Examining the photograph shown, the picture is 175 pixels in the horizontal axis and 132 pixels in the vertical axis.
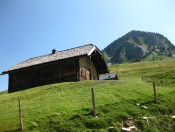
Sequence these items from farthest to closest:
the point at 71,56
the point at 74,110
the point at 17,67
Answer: the point at 17,67 < the point at 71,56 < the point at 74,110

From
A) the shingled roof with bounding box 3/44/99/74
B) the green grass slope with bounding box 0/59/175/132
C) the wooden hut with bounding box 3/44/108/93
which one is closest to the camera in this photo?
the green grass slope with bounding box 0/59/175/132

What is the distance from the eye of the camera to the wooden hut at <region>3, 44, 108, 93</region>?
126ft

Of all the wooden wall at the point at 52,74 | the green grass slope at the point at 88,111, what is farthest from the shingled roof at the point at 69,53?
the green grass slope at the point at 88,111

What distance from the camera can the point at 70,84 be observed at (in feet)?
110

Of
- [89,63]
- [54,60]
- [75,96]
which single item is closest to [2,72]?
[54,60]

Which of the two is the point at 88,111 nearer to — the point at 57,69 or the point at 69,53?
the point at 57,69

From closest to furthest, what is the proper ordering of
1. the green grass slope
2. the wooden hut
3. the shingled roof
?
the green grass slope < the wooden hut < the shingled roof

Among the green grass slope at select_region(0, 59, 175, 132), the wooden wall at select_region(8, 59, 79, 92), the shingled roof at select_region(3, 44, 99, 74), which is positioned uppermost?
the shingled roof at select_region(3, 44, 99, 74)

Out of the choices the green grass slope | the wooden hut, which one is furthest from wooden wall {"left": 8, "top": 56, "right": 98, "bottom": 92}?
the green grass slope

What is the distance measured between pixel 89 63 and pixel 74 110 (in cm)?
2084

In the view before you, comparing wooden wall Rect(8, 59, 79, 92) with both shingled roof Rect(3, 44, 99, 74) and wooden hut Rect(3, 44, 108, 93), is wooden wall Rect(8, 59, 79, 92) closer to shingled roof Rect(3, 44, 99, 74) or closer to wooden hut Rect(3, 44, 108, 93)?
wooden hut Rect(3, 44, 108, 93)

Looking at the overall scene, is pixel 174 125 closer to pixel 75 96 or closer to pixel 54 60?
pixel 75 96

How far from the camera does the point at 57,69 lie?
39.6 meters

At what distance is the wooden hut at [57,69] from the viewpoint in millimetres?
38469
